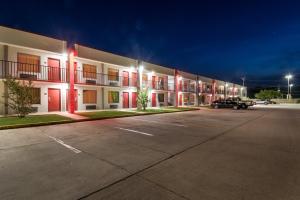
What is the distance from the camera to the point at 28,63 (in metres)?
16.7

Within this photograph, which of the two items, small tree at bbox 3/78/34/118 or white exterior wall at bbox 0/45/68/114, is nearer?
small tree at bbox 3/78/34/118

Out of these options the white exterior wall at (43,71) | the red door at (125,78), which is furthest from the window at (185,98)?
the white exterior wall at (43,71)

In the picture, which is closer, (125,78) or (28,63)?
(28,63)

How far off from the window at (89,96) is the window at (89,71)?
180cm

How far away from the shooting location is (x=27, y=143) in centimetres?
684

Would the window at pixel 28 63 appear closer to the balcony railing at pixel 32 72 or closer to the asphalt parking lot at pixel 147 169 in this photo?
the balcony railing at pixel 32 72

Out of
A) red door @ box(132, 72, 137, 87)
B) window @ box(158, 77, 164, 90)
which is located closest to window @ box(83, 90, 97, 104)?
red door @ box(132, 72, 137, 87)

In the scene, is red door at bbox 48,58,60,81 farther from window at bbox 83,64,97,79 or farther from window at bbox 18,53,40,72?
window at bbox 83,64,97,79

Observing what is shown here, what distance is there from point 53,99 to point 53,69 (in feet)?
9.78

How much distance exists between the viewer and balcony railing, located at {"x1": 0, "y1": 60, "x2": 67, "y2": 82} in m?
15.2

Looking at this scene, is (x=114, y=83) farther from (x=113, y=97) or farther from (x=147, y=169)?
(x=147, y=169)

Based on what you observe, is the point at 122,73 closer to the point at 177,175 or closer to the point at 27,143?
the point at 27,143

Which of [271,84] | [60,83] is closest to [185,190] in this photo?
[60,83]

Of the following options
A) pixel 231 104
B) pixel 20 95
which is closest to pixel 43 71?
pixel 20 95
